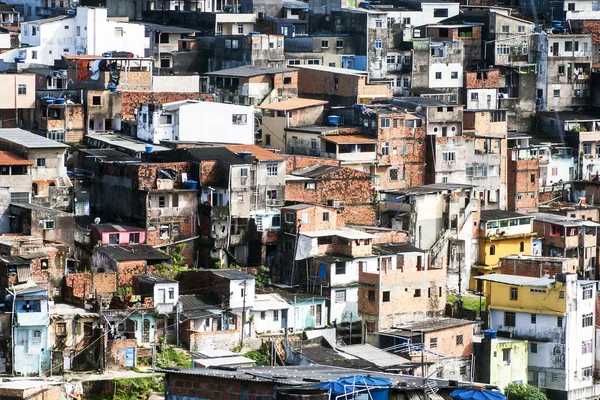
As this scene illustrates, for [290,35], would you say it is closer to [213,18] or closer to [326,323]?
[213,18]

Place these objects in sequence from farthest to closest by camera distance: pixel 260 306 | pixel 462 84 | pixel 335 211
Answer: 1. pixel 462 84
2. pixel 335 211
3. pixel 260 306

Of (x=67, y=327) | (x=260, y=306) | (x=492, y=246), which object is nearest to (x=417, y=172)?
(x=492, y=246)

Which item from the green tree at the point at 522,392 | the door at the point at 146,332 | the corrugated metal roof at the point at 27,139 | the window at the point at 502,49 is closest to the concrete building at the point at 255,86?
the window at the point at 502,49

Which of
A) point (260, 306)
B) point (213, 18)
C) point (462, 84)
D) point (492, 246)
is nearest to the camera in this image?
point (260, 306)

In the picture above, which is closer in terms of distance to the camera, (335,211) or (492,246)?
(335,211)

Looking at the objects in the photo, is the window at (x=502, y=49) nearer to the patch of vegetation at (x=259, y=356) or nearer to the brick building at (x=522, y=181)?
the brick building at (x=522, y=181)

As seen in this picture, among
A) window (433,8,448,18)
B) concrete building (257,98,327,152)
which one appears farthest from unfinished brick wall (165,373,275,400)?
window (433,8,448,18)

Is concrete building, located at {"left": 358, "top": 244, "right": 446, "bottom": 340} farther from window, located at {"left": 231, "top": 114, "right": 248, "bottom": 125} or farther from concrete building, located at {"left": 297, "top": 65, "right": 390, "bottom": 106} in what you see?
concrete building, located at {"left": 297, "top": 65, "right": 390, "bottom": 106}
